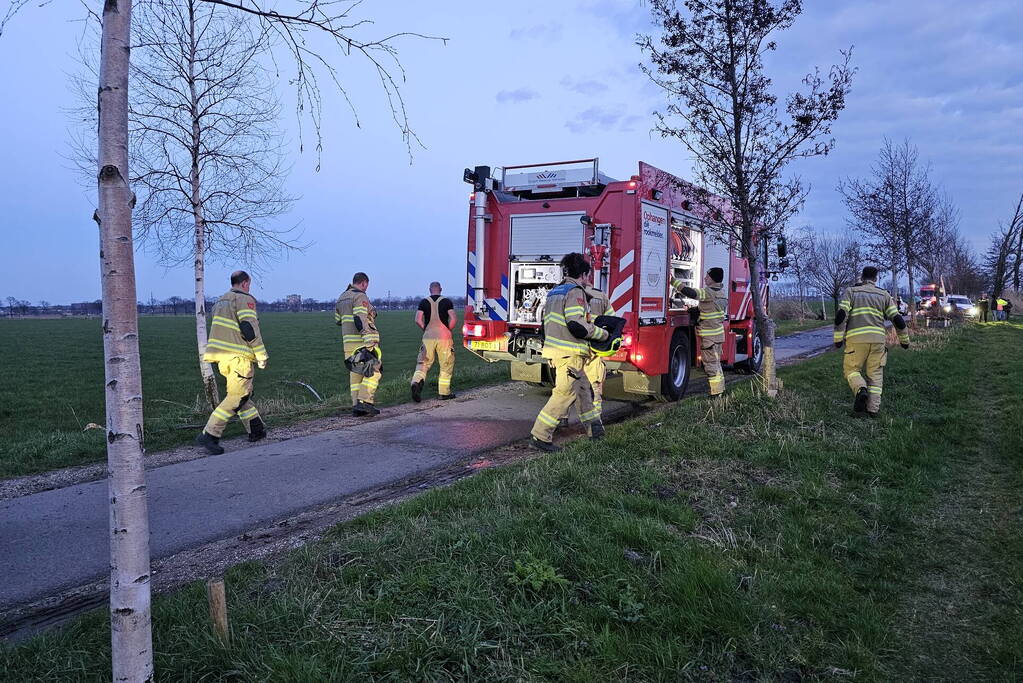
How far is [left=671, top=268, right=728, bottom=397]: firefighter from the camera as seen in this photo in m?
9.15

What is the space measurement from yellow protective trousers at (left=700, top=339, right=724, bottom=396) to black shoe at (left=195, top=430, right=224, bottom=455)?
648 centimetres

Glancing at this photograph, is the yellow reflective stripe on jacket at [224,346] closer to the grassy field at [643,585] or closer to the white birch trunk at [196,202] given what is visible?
the white birch trunk at [196,202]

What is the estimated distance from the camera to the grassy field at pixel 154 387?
23.7ft

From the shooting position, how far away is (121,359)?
6.76 ft

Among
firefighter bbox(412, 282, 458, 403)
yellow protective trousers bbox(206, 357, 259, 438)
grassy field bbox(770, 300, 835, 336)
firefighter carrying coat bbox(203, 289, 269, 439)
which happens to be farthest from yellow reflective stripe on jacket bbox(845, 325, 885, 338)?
grassy field bbox(770, 300, 835, 336)

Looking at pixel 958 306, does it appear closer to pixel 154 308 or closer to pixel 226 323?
pixel 226 323

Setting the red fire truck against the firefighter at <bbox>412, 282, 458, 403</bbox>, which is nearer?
the red fire truck

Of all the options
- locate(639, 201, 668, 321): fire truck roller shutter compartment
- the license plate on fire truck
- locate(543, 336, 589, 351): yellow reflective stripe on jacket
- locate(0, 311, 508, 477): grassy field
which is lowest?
locate(0, 311, 508, 477): grassy field

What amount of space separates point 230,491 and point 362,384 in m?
3.43

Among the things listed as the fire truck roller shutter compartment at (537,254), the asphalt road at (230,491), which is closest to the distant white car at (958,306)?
the fire truck roller shutter compartment at (537,254)

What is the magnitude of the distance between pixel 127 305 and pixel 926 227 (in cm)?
2306

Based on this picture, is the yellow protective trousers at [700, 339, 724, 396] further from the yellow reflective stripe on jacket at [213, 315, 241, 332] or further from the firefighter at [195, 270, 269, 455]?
the yellow reflective stripe on jacket at [213, 315, 241, 332]

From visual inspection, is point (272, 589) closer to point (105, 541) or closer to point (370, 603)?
point (370, 603)

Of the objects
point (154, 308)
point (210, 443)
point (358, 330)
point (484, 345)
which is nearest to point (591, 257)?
→ point (484, 345)
